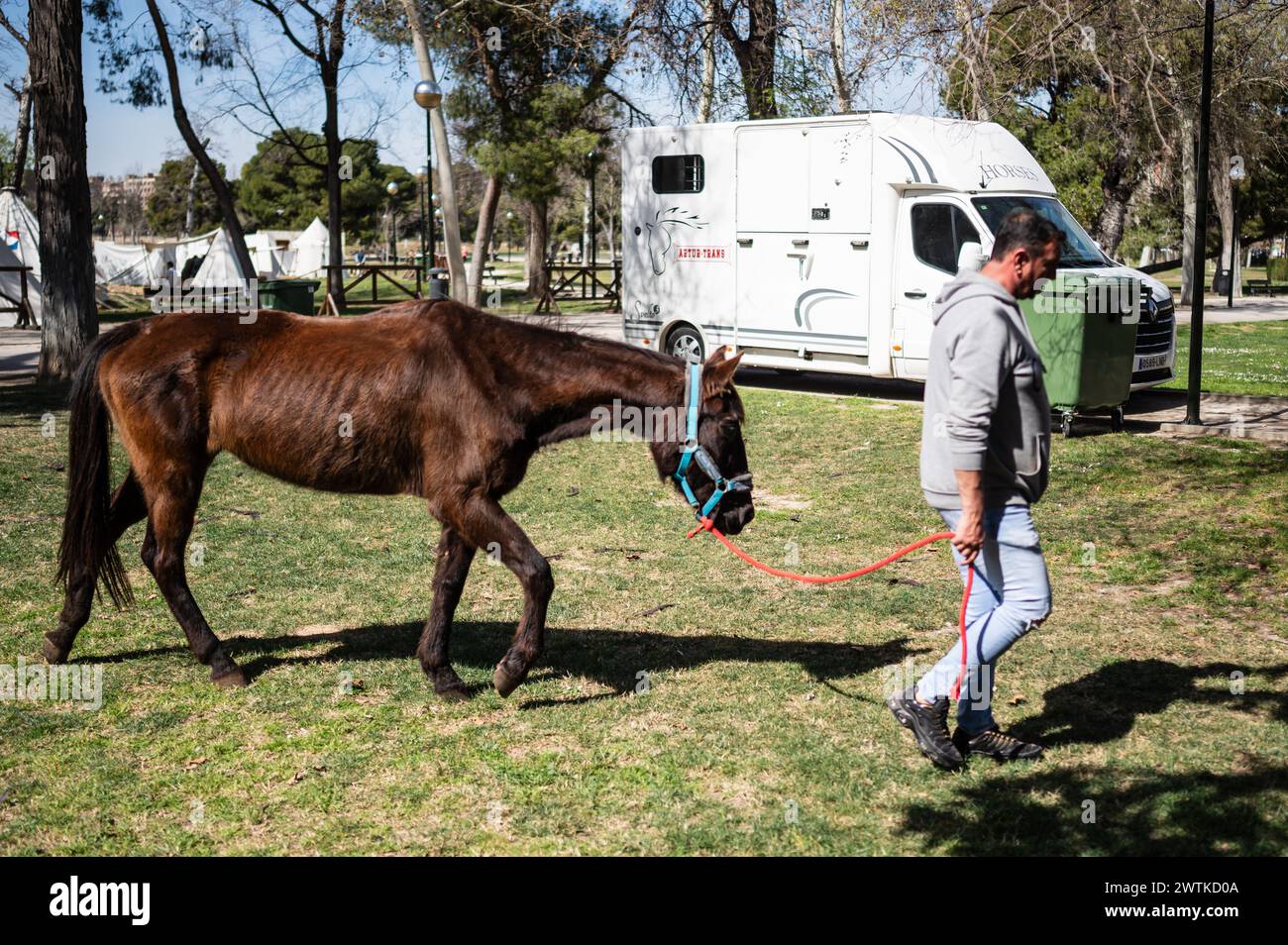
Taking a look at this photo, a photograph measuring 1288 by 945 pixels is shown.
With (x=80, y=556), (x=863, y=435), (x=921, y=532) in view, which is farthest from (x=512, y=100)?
(x=80, y=556)

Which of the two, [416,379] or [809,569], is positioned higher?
[416,379]

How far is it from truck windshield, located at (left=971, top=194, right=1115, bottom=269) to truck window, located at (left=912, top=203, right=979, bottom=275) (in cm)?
28

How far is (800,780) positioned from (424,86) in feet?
47.7

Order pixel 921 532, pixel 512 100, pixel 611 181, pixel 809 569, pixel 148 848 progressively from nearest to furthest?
1. pixel 148 848
2. pixel 809 569
3. pixel 921 532
4. pixel 512 100
5. pixel 611 181

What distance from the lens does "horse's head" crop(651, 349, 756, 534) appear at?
17.2ft

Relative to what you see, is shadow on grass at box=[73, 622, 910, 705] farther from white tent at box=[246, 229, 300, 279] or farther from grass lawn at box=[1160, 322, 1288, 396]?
white tent at box=[246, 229, 300, 279]

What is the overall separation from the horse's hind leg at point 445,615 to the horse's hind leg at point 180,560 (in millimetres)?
927

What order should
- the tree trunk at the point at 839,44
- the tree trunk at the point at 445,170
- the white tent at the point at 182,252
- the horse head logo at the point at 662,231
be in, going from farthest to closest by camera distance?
the white tent at the point at 182,252 < the tree trunk at the point at 445,170 < the horse head logo at the point at 662,231 < the tree trunk at the point at 839,44

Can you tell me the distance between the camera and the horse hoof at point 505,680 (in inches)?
207

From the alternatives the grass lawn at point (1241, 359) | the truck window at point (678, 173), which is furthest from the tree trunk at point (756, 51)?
the grass lawn at point (1241, 359)

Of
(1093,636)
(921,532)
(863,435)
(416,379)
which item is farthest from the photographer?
(863,435)

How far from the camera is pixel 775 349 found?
1602cm

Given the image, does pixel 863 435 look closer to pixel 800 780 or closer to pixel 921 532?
pixel 921 532

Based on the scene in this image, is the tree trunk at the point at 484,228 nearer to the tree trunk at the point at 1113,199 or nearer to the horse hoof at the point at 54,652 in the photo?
the tree trunk at the point at 1113,199
